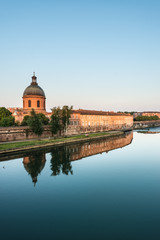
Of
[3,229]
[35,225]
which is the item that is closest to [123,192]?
[35,225]

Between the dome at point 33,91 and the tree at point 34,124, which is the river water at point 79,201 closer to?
the tree at point 34,124

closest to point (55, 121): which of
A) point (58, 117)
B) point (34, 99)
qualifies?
point (58, 117)

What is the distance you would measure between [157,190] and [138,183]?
218cm

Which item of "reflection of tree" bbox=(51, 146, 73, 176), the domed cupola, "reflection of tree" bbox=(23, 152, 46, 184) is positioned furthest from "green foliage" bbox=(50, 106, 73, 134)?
the domed cupola

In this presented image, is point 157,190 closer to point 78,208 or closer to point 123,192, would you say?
point 123,192

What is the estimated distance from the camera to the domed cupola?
6781 centimetres

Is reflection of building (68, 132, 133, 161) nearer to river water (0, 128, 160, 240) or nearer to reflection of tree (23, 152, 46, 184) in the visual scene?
reflection of tree (23, 152, 46, 184)

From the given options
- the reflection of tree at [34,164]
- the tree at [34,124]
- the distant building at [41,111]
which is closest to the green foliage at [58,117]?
the tree at [34,124]

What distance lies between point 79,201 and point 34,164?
13.3 m

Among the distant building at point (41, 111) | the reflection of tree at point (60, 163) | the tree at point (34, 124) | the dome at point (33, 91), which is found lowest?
the reflection of tree at point (60, 163)

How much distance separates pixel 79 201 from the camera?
1551cm

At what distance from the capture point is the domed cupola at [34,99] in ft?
222

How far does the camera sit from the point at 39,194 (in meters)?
17.0

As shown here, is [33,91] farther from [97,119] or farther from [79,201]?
[79,201]
